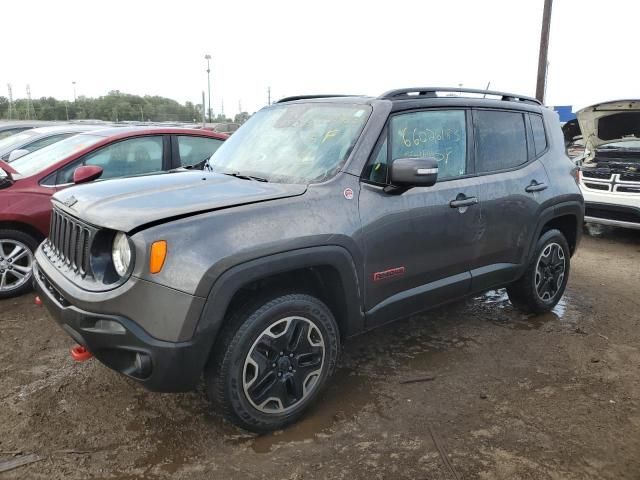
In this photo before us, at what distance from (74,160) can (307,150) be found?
2829 millimetres

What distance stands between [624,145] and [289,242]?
7.81 metres

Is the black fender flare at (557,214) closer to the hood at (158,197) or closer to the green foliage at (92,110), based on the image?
the hood at (158,197)

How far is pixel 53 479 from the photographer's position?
7.95 ft

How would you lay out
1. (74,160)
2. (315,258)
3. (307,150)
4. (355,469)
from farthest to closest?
(74,160), (307,150), (315,258), (355,469)

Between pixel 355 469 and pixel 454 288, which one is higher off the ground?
pixel 454 288

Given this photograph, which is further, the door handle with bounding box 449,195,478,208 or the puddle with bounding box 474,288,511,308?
the puddle with bounding box 474,288,511,308

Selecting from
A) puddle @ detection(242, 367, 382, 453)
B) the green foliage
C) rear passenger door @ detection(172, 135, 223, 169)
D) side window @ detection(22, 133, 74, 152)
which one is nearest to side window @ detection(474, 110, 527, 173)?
puddle @ detection(242, 367, 382, 453)

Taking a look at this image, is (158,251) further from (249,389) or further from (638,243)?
(638,243)

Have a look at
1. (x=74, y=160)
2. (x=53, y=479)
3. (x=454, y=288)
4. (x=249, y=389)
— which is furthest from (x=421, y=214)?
(x=74, y=160)

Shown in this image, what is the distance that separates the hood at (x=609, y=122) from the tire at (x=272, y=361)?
6.76m

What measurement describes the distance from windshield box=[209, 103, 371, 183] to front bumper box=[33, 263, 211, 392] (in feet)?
3.87

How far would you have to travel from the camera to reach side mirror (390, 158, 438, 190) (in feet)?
9.41

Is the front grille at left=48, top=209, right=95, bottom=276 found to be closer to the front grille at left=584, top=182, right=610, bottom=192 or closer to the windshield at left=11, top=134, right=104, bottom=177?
the windshield at left=11, top=134, right=104, bottom=177

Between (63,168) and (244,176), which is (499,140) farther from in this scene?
(63,168)
